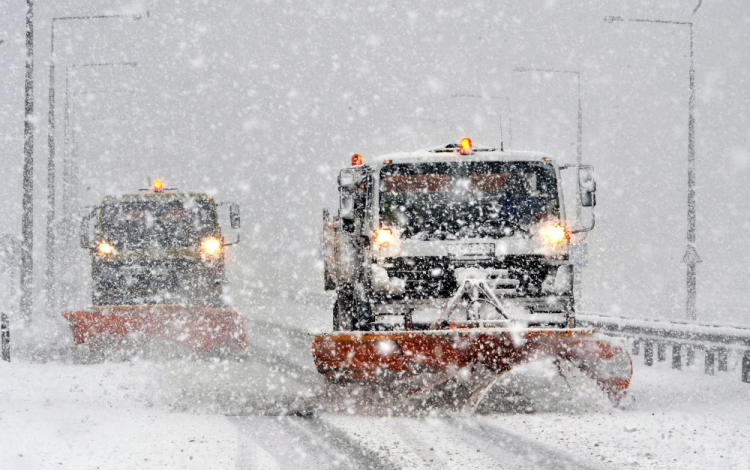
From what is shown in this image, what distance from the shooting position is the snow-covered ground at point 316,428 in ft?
23.4

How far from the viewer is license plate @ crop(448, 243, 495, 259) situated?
1051cm

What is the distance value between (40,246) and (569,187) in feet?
131

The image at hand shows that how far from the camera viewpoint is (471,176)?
36.0ft

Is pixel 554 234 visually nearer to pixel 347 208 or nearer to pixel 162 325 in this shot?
pixel 347 208

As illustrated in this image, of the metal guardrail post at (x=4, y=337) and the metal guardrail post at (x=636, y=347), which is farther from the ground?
the metal guardrail post at (x=4, y=337)

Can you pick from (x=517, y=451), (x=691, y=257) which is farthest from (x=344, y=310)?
(x=691, y=257)

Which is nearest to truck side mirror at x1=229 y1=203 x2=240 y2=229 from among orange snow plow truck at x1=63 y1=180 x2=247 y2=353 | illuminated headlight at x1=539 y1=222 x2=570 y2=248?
orange snow plow truck at x1=63 y1=180 x2=247 y2=353

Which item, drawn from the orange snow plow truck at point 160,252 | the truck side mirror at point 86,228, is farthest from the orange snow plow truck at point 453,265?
the truck side mirror at point 86,228

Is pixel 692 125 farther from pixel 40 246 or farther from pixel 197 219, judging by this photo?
pixel 40 246

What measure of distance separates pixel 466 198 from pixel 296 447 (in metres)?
4.11

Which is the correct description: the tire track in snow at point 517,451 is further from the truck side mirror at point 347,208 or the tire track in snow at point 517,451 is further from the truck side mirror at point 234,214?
the truck side mirror at point 234,214

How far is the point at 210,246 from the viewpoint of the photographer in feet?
53.9

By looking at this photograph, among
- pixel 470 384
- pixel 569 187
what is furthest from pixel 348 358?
pixel 569 187

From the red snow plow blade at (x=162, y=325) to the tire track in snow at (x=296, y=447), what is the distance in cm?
562
